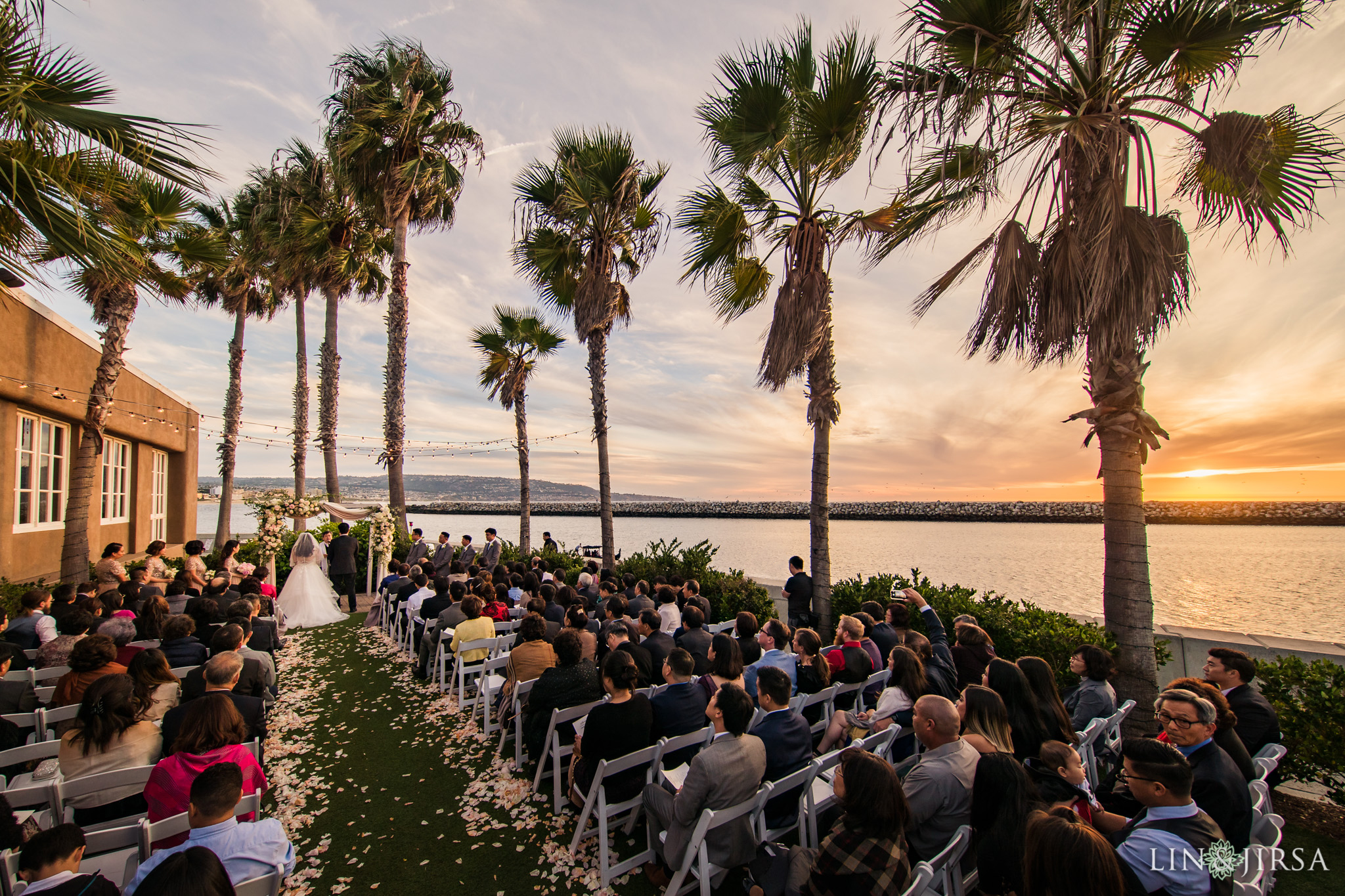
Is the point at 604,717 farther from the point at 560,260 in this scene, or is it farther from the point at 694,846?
the point at 560,260

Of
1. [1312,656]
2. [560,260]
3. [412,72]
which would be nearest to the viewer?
[1312,656]

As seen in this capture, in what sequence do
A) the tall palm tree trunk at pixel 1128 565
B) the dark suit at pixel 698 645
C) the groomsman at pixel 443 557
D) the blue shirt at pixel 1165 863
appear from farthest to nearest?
the groomsman at pixel 443 557 < the dark suit at pixel 698 645 < the tall palm tree trunk at pixel 1128 565 < the blue shirt at pixel 1165 863

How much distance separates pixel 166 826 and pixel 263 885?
584 mm

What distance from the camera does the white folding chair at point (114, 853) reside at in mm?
2359

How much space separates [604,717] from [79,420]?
14801 mm

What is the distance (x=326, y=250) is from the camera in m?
15.7

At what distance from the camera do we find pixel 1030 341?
18.9 feet

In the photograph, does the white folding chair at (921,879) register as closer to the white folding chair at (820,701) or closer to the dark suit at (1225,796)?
the dark suit at (1225,796)

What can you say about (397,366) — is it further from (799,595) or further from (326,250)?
(799,595)

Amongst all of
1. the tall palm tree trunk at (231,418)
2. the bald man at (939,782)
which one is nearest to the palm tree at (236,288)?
the tall palm tree trunk at (231,418)

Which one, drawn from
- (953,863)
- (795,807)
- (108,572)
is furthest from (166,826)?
(108,572)

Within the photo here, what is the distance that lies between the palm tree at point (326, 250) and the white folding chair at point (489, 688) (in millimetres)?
14055

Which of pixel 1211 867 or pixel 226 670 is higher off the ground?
pixel 226 670

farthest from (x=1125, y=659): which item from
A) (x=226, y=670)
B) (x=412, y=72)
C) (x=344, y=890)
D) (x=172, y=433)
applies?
(x=172, y=433)
